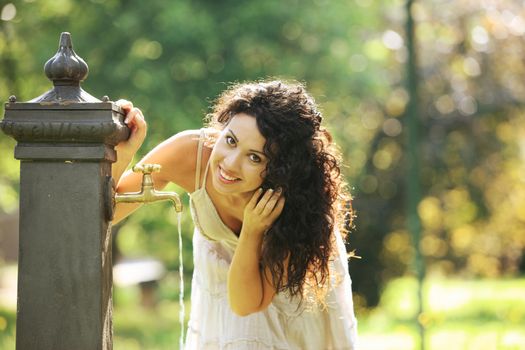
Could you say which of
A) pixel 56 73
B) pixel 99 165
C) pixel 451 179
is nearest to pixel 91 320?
pixel 99 165

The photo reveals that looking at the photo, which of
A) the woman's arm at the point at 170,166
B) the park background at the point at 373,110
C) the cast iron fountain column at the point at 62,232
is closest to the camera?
the cast iron fountain column at the point at 62,232

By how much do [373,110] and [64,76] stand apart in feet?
32.7

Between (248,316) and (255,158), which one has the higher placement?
(255,158)

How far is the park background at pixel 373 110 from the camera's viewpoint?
8328 mm

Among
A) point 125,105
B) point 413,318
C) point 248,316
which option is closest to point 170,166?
point 248,316

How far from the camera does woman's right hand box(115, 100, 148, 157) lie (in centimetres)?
264

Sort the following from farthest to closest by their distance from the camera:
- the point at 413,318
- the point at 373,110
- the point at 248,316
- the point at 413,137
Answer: the point at 373,110
the point at 413,318
the point at 413,137
the point at 248,316

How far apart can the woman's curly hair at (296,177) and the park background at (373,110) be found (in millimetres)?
2003

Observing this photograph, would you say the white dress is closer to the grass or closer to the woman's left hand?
the woman's left hand

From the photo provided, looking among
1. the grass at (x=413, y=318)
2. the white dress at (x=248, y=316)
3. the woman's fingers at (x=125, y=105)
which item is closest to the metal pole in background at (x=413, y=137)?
the grass at (x=413, y=318)

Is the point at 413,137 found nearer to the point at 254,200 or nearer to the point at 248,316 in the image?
the point at 248,316

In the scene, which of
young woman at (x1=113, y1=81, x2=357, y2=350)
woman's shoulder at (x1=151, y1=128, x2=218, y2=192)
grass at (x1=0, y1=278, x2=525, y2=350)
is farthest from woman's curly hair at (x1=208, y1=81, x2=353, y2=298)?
grass at (x1=0, y1=278, x2=525, y2=350)

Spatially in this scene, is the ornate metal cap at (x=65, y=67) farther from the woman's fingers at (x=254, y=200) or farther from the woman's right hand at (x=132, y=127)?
the woman's fingers at (x=254, y=200)

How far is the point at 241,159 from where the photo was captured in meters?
2.89
